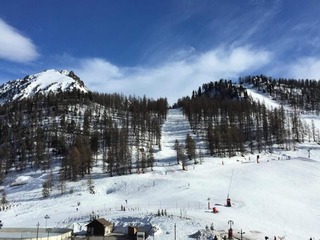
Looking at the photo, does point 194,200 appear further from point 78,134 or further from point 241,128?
point 241,128

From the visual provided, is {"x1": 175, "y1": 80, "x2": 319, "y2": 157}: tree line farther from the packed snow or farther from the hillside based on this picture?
the packed snow

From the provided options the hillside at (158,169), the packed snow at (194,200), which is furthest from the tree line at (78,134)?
the packed snow at (194,200)

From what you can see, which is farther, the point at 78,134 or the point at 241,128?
the point at 241,128

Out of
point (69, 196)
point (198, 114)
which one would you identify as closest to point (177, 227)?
point (69, 196)

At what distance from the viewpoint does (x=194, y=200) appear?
55844 millimetres

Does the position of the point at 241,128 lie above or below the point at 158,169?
above

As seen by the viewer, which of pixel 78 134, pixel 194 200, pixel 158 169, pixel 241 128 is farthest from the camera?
pixel 241 128

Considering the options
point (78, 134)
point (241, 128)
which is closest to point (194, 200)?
point (78, 134)

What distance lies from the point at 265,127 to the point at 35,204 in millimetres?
77704

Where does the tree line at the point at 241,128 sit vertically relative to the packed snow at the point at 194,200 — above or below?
above

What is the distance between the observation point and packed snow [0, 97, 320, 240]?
1703 inches

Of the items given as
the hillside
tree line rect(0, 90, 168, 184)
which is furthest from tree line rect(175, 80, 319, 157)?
tree line rect(0, 90, 168, 184)

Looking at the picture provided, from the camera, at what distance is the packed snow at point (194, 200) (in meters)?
43.2

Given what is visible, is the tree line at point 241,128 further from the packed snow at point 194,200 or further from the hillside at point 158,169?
the packed snow at point 194,200
